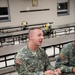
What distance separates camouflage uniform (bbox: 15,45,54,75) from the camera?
4.72ft

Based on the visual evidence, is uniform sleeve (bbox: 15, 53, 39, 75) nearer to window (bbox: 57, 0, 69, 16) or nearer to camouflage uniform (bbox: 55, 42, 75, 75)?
camouflage uniform (bbox: 55, 42, 75, 75)

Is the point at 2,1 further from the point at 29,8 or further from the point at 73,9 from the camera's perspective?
the point at 73,9

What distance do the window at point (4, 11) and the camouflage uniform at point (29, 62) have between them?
6.68m

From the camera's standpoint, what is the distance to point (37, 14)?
29.0 feet

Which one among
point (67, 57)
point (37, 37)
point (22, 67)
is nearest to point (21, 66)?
point (22, 67)

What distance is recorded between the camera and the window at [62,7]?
9609 mm

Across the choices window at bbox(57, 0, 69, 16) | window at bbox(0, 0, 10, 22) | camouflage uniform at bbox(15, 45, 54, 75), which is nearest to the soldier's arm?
camouflage uniform at bbox(15, 45, 54, 75)

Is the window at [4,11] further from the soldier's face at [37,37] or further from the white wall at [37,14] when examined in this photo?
the soldier's face at [37,37]

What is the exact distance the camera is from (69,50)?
69.4 inches

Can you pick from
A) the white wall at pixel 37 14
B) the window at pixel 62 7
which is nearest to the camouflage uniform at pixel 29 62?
the white wall at pixel 37 14

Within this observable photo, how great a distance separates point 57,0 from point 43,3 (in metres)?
1.02

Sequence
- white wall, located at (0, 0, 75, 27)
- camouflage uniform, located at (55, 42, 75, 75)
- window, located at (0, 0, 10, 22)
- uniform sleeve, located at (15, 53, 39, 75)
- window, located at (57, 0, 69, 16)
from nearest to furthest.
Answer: uniform sleeve, located at (15, 53, 39, 75)
camouflage uniform, located at (55, 42, 75, 75)
window, located at (0, 0, 10, 22)
white wall, located at (0, 0, 75, 27)
window, located at (57, 0, 69, 16)

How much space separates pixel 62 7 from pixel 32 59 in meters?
8.70

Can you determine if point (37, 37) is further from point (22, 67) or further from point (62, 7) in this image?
point (62, 7)
